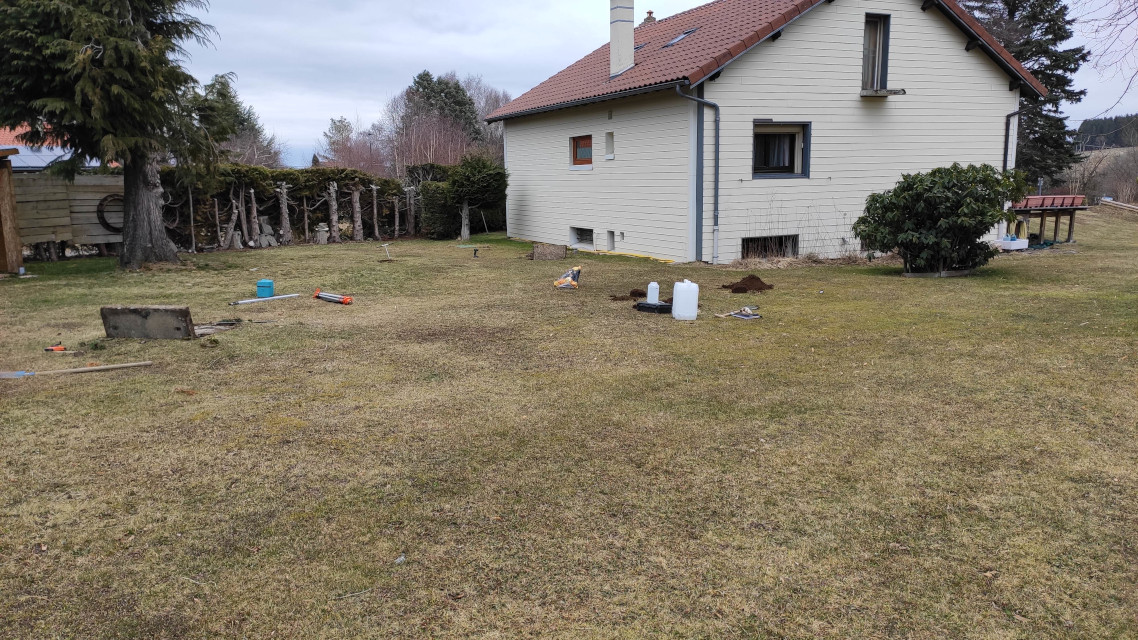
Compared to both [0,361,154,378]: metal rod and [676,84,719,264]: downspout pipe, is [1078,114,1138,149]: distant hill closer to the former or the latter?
[676,84,719,264]: downspout pipe

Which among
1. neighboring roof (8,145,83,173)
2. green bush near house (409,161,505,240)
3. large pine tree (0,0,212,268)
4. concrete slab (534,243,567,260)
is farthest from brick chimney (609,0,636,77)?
neighboring roof (8,145,83,173)

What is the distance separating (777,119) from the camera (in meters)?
13.5

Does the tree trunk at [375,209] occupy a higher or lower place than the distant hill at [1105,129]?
lower

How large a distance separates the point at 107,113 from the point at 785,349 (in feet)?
37.3

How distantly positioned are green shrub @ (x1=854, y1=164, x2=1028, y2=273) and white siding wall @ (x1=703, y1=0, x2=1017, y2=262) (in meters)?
2.61

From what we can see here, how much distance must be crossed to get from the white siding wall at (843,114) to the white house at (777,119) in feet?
0.08

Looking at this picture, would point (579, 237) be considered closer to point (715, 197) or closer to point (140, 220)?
point (715, 197)

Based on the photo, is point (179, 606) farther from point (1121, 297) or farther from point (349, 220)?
point (349, 220)

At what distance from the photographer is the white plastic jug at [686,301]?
26.3ft

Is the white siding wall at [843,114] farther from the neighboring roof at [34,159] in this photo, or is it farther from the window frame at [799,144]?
the neighboring roof at [34,159]

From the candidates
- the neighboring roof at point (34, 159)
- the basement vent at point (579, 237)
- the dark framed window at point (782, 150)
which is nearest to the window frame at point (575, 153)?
the basement vent at point (579, 237)

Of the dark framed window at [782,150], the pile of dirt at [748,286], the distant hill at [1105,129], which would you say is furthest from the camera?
the dark framed window at [782,150]

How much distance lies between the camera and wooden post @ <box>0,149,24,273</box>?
41.0ft

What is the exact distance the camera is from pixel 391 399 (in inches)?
208
